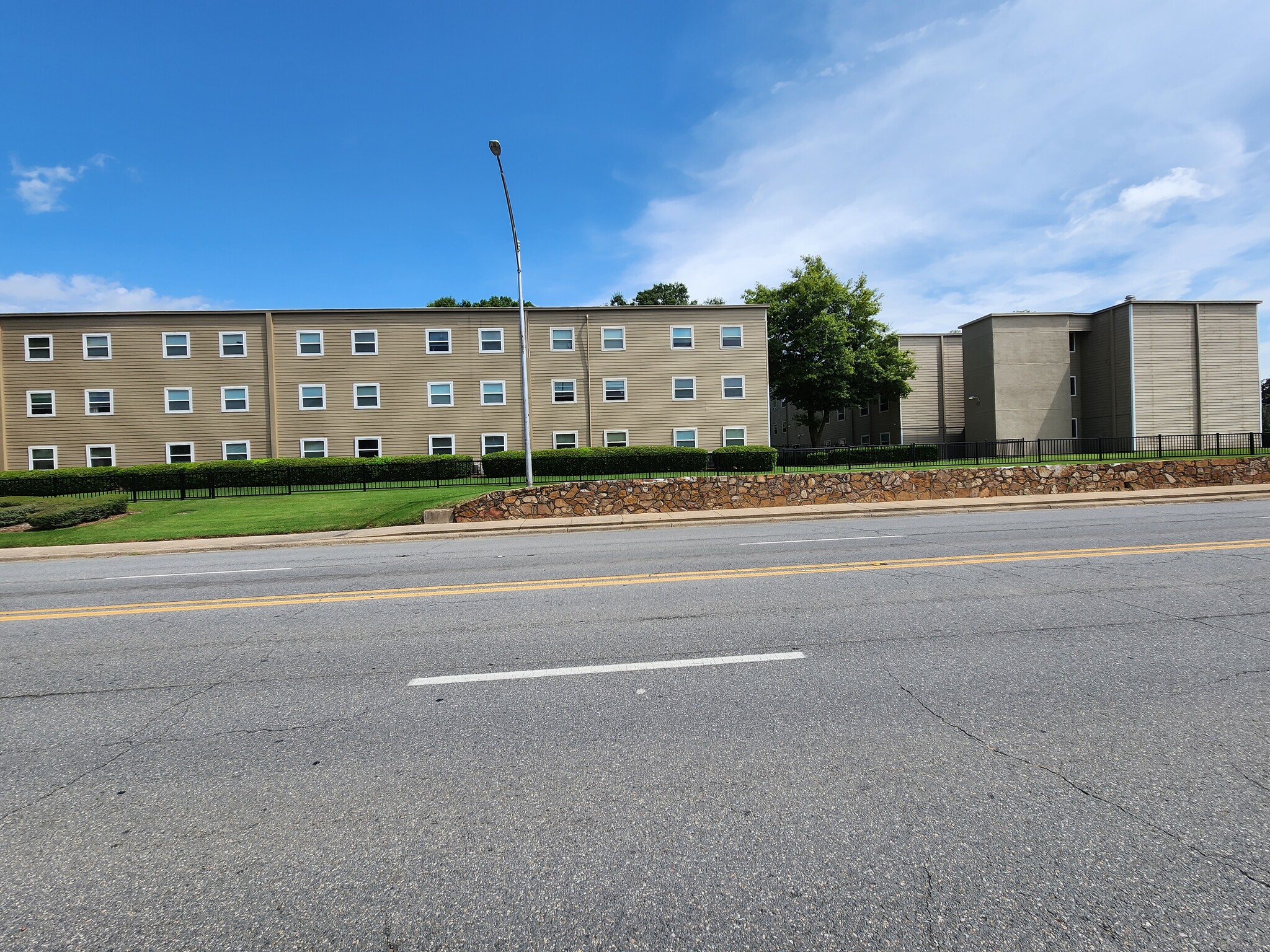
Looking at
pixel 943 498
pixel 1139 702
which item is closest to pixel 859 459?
pixel 943 498

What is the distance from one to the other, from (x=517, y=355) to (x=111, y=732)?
32305mm

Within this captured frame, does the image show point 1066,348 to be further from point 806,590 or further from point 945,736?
point 945,736

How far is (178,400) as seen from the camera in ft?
107

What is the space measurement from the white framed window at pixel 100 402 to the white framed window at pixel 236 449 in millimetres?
5715

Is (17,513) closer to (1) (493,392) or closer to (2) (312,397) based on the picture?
(2) (312,397)

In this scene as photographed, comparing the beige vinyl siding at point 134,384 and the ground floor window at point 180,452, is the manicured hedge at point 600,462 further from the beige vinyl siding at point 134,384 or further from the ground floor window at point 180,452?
the ground floor window at point 180,452

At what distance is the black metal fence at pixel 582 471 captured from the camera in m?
25.0

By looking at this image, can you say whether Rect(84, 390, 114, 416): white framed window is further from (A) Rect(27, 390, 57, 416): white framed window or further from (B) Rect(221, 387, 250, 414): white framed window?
(B) Rect(221, 387, 250, 414): white framed window

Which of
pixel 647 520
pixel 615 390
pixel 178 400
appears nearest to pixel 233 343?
pixel 178 400

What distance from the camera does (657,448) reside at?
3059 cm

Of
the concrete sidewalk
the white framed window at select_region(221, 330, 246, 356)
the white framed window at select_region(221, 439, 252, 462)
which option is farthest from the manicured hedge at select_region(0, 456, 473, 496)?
the concrete sidewalk

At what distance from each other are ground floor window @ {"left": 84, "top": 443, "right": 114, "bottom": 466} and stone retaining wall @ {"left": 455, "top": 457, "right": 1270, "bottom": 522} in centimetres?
2592

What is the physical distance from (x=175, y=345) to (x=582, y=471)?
22.6 m

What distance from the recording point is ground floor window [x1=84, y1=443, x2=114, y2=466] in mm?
31859
